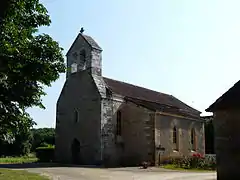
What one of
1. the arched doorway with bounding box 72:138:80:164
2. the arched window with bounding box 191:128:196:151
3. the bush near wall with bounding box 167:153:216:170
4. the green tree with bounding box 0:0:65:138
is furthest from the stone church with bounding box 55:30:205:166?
the green tree with bounding box 0:0:65:138

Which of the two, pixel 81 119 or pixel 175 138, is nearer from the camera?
pixel 81 119

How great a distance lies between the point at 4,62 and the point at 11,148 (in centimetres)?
4041

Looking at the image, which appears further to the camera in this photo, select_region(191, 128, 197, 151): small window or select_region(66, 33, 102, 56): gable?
select_region(191, 128, 197, 151): small window

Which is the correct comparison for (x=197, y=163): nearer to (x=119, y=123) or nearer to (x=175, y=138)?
(x=175, y=138)

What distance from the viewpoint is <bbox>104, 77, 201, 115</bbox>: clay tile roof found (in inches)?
1243

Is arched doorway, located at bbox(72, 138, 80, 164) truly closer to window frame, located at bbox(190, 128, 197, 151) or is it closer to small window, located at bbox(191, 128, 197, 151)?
window frame, located at bbox(190, 128, 197, 151)

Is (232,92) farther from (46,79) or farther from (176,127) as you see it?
(176,127)

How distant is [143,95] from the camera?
35.1m

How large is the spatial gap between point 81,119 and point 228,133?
17.0 metres

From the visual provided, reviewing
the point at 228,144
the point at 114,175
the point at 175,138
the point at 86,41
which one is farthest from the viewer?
A: the point at 175,138

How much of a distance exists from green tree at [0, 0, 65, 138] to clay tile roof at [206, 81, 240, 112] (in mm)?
8363

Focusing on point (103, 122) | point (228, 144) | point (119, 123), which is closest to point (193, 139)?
point (119, 123)

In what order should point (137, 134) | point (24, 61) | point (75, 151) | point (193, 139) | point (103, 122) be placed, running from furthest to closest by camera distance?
1. point (193, 139)
2. point (75, 151)
3. point (137, 134)
4. point (103, 122)
5. point (24, 61)

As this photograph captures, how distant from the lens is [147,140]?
29188 mm
